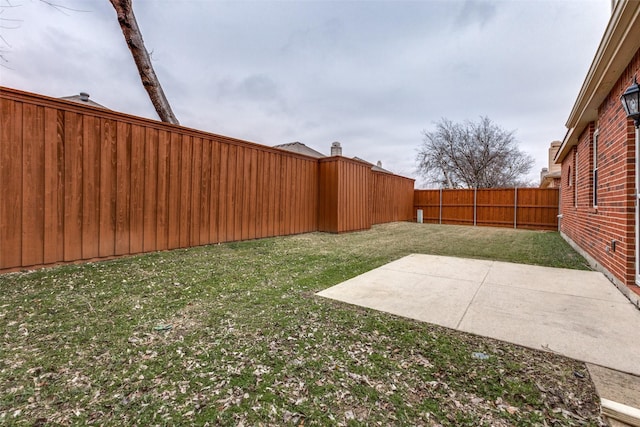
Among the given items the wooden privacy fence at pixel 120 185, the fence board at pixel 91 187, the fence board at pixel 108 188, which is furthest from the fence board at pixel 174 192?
the fence board at pixel 91 187

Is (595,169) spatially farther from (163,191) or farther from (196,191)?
(163,191)

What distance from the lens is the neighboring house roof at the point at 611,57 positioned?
94.3 inches

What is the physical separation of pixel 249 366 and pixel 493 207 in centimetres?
1370

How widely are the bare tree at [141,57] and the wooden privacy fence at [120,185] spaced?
8.93 feet

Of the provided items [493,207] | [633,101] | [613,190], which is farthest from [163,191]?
[493,207]

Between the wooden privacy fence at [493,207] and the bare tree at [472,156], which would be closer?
the wooden privacy fence at [493,207]

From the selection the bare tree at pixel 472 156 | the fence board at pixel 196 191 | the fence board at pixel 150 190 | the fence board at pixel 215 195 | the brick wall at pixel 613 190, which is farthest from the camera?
the bare tree at pixel 472 156

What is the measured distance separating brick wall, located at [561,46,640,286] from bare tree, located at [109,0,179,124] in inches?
333

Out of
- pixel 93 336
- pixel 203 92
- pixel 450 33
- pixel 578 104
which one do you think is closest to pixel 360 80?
pixel 450 33

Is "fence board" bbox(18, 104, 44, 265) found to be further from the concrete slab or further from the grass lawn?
the concrete slab

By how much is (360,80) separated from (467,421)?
10677 millimetres

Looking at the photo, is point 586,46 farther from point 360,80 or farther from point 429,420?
point 429,420

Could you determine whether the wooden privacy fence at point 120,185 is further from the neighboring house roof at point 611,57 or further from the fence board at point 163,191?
the neighboring house roof at point 611,57

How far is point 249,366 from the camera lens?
1666 mm
